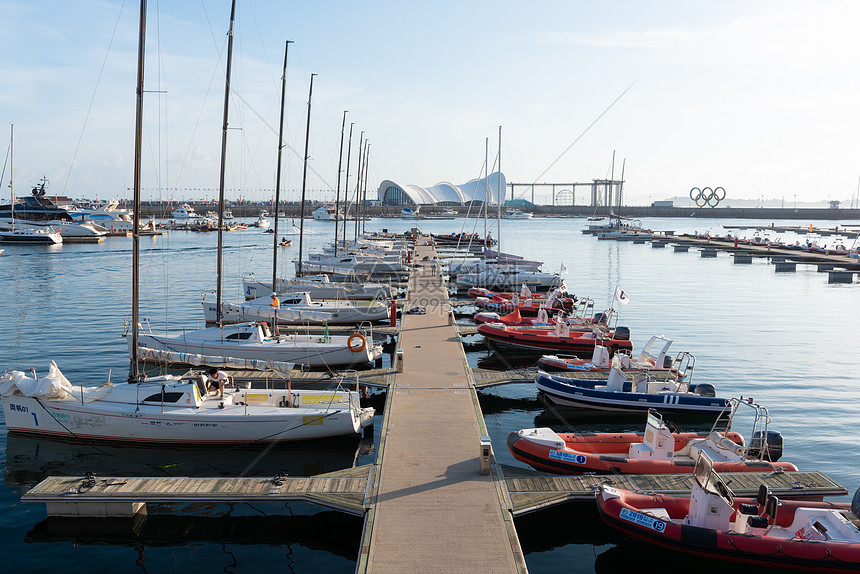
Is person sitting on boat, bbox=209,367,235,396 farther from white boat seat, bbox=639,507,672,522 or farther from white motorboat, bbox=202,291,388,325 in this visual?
white motorboat, bbox=202,291,388,325

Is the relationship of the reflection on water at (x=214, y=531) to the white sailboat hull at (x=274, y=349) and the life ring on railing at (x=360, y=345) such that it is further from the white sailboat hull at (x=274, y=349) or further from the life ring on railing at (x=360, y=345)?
the life ring on railing at (x=360, y=345)

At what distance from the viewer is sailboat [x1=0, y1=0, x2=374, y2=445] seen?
17328mm

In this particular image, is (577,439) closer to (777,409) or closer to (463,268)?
(777,409)

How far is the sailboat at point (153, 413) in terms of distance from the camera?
17328 millimetres

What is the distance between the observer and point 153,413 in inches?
682

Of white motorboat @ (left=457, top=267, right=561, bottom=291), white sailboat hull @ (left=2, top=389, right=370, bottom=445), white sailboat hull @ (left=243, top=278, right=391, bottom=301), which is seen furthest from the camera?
white motorboat @ (left=457, top=267, right=561, bottom=291)

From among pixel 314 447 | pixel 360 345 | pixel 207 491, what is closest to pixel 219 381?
pixel 314 447

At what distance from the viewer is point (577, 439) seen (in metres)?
16.5

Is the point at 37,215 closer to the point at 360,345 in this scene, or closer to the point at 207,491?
the point at 360,345

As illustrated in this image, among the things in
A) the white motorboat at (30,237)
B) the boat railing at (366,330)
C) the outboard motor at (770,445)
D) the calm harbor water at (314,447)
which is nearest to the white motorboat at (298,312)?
the boat railing at (366,330)

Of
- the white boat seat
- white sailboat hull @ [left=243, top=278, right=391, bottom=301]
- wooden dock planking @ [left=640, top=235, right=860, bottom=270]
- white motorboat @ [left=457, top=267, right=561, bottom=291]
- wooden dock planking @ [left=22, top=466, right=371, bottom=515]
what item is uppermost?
wooden dock planking @ [left=640, top=235, right=860, bottom=270]

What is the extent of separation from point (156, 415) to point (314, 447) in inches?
182

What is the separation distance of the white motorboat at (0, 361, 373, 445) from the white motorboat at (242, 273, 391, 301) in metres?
22.1

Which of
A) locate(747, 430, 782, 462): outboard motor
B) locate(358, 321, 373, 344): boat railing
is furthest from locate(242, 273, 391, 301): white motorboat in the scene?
locate(747, 430, 782, 462): outboard motor
